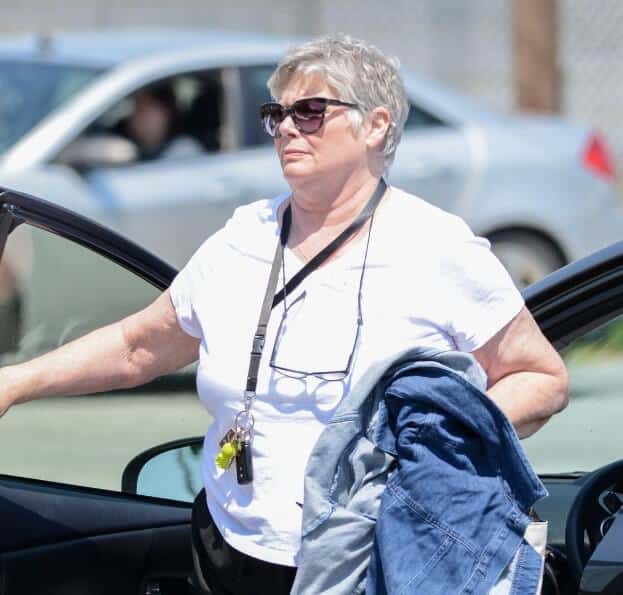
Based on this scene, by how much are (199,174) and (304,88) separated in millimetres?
4684

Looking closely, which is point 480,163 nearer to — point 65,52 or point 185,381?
point 65,52

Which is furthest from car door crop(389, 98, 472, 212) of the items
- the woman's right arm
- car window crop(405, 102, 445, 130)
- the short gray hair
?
the short gray hair

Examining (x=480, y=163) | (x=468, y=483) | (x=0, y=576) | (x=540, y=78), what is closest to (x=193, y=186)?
(x=480, y=163)

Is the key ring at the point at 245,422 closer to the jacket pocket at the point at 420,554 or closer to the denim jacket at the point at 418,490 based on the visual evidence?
the denim jacket at the point at 418,490

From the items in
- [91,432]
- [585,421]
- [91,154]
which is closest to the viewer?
[585,421]

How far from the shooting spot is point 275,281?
2467mm

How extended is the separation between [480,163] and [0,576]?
17.0 feet

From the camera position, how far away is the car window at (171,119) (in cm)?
720

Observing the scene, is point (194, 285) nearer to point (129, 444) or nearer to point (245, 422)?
point (245, 422)

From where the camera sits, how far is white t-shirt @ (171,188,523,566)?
237cm

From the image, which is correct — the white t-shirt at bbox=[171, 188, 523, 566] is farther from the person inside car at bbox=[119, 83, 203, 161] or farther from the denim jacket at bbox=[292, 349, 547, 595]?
the person inside car at bbox=[119, 83, 203, 161]

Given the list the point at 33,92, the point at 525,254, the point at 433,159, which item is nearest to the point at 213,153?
the point at 33,92

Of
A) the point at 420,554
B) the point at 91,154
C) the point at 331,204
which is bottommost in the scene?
the point at 91,154

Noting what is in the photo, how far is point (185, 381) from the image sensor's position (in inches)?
123
